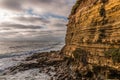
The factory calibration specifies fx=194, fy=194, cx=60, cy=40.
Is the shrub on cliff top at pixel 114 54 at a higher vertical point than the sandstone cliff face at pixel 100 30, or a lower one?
lower

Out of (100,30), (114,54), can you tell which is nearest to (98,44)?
(100,30)

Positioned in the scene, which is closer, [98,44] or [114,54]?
[114,54]

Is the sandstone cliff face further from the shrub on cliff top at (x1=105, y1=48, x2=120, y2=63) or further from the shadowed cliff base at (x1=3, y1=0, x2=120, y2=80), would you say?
the shrub on cliff top at (x1=105, y1=48, x2=120, y2=63)

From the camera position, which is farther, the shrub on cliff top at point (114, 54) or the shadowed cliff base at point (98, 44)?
the shadowed cliff base at point (98, 44)

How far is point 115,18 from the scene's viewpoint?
64.8 ft

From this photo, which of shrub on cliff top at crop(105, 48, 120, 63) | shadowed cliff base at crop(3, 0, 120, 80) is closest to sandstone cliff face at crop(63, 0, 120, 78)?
shadowed cliff base at crop(3, 0, 120, 80)

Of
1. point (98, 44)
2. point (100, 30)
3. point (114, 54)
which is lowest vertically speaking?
point (114, 54)

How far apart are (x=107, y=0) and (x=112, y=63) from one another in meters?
7.38

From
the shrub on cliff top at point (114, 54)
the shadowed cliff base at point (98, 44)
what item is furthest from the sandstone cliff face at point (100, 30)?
the shrub on cliff top at point (114, 54)

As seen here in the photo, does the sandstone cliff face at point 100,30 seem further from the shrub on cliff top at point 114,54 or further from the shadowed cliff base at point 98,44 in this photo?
the shrub on cliff top at point 114,54

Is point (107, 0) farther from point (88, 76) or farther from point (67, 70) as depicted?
point (67, 70)

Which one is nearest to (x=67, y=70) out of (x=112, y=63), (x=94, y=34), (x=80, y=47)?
(x=80, y=47)

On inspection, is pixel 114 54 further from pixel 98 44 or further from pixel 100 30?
pixel 100 30

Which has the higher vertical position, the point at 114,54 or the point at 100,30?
the point at 100,30
